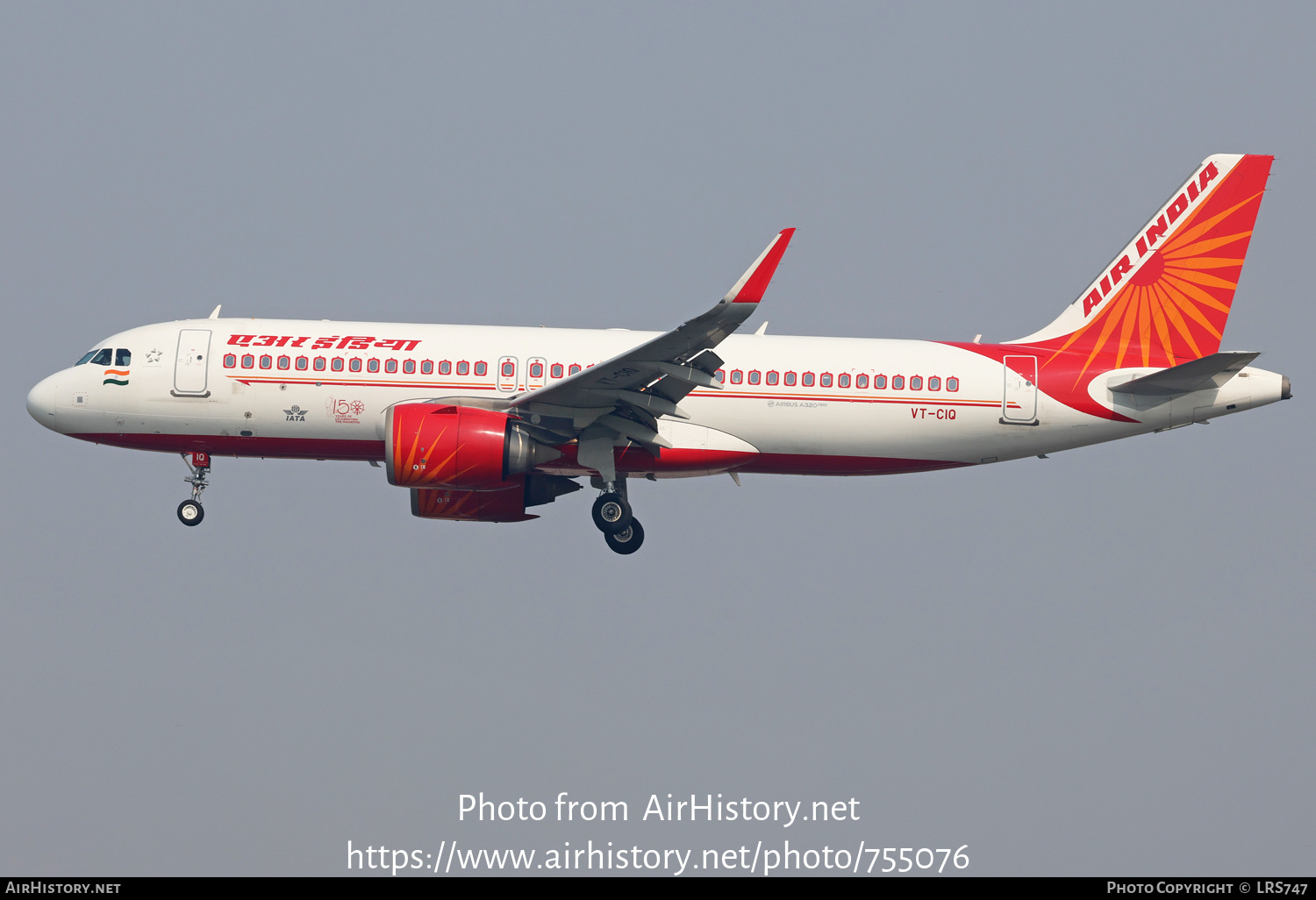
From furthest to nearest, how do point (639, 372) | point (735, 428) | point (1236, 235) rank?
point (1236, 235), point (735, 428), point (639, 372)

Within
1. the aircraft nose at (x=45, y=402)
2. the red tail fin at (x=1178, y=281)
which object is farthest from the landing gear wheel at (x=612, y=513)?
the aircraft nose at (x=45, y=402)

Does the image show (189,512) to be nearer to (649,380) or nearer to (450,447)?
(450,447)

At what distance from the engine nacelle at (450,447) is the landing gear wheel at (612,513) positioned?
9.98 ft

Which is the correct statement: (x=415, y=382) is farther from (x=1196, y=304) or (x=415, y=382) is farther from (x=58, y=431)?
(x=1196, y=304)

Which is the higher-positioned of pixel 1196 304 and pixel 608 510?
pixel 1196 304

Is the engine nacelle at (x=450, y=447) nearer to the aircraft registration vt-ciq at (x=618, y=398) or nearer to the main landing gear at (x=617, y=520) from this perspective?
the aircraft registration vt-ciq at (x=618, y=398)

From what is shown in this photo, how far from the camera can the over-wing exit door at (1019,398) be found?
33.5m

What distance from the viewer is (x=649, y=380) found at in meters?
31.0

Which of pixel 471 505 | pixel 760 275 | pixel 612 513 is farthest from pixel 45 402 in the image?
pixel 760 275

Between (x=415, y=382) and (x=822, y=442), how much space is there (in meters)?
9.07

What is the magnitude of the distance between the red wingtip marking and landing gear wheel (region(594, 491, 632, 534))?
25.7ft

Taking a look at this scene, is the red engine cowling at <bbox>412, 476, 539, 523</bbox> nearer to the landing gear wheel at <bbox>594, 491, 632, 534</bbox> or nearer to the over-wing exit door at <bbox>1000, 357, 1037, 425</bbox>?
the landing gear wheel at <bbox>594, 491, 632, 534</bbox>

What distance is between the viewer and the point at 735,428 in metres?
32.9

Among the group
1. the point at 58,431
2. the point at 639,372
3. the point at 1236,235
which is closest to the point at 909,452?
the point at 639,372
